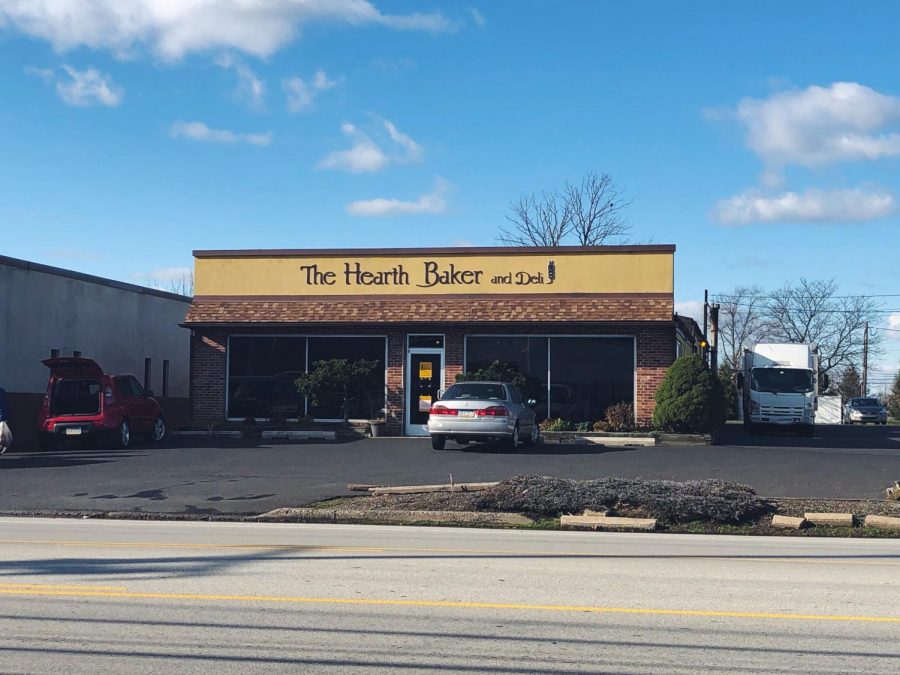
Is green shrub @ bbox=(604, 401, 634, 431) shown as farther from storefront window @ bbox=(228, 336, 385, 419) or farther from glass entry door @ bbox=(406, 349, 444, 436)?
storefront window @ bbox=(228, 336, 385, 419)

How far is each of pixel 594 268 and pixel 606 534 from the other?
50.0 ft

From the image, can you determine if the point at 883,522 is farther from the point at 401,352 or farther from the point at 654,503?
the point at 401,352

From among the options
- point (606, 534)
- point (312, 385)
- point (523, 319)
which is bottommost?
point (606, 534)

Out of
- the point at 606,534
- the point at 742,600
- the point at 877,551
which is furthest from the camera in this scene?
the point at 606,534

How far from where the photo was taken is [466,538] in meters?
12.4

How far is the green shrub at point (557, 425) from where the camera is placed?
26266 mm

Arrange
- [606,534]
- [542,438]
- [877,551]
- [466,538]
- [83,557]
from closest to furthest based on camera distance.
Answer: [83,557]
[877,551]
[466,538]
[606,534]
[542,438]

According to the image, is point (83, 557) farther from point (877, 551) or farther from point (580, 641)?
point (877, 551)

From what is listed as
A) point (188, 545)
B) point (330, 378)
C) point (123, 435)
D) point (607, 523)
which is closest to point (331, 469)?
point (123, 435)

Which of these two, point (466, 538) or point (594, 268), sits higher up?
point (594, 268)

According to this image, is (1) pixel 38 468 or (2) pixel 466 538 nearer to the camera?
(2) pixel 466 538

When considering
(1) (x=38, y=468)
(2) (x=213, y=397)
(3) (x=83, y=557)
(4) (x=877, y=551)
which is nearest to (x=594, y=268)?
(2) (x=213, y=397)

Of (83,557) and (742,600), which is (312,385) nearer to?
(83,557)

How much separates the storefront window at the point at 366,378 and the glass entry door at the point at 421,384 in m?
0.78
